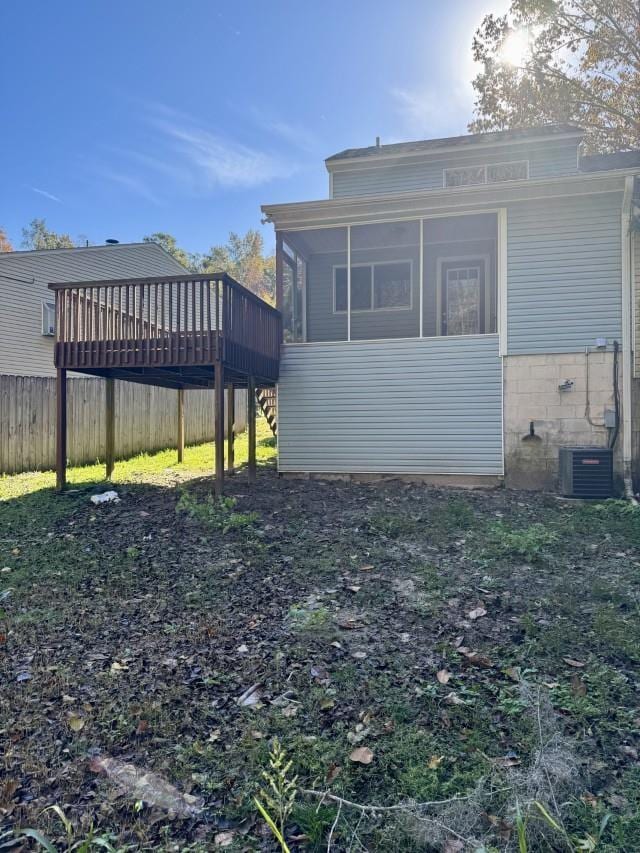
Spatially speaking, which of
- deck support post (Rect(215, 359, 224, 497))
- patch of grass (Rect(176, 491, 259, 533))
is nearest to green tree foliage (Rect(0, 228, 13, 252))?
deck support post (Rect(215, 359, 224, 497))

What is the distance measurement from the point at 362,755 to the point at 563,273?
7438mm

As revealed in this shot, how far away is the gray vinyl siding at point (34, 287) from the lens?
14117mm

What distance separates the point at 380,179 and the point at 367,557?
933cm

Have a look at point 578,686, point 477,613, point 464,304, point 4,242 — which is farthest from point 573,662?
point 4,242

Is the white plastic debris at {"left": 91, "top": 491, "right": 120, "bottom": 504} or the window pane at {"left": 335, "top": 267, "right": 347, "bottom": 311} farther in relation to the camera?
the window pane at {"left": 335, "top": 267, "right": 347, "bottom": 311}

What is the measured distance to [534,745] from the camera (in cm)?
222

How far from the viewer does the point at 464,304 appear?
33.9ft

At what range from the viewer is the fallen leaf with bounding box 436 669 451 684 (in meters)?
2.74

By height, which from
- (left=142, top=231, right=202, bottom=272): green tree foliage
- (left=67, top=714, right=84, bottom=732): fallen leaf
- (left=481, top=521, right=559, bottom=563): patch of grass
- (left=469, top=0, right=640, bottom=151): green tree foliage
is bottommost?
(left=67, top=714, right=84, bottom=732): fallen leaf

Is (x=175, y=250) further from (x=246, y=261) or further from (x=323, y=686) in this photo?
(x=323, y=686)

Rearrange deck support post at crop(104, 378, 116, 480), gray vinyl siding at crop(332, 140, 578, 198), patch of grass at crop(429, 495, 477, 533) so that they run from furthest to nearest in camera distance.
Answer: gray vinyl siding at crop(332, 140, 578, 198), deck support post at crop(104, 378, 116, 480), patch of grass at crop(429, 495, 477, 533)

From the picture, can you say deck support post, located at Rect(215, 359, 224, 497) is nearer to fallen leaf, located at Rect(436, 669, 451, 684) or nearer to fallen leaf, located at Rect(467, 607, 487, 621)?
fallen leaf, located at Rect(467, 607, 487, 621)

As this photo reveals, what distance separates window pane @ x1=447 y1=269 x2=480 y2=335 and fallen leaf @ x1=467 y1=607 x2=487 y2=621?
7.46 m

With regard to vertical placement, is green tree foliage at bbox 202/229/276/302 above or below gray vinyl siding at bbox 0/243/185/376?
above
